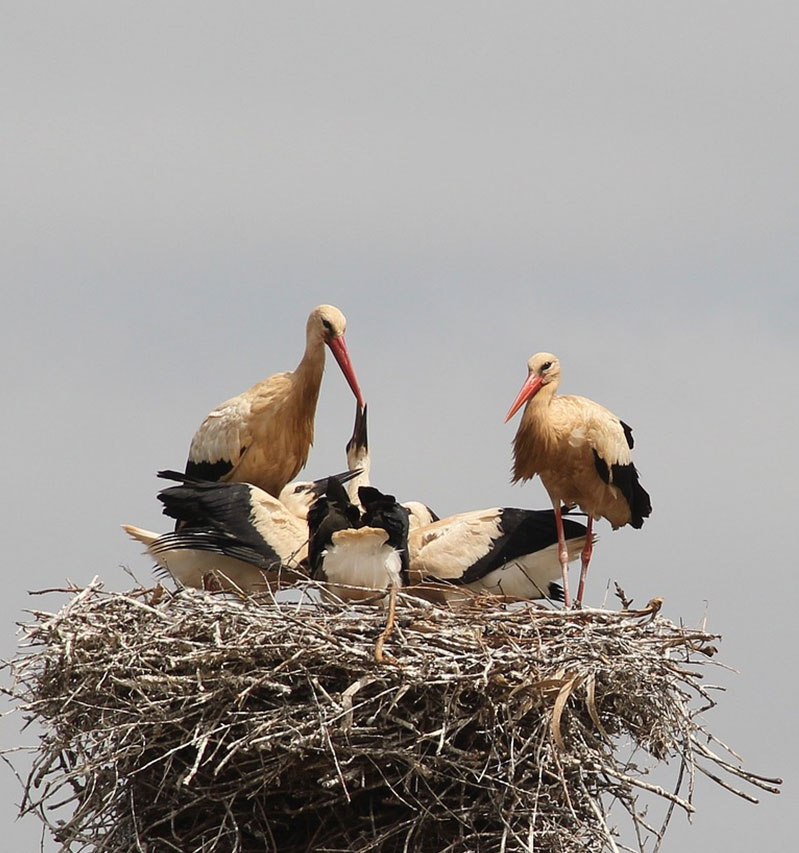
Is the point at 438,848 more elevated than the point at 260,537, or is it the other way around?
the point at 260,537

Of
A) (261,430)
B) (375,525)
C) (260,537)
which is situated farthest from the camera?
(261,430)

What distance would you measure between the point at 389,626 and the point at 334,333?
3058 mm

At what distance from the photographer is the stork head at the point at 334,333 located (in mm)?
9734

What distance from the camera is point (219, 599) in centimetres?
732

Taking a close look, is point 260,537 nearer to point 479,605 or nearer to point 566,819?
point 479,605

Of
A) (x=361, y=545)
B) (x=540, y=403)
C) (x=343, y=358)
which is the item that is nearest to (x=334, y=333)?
(x=343, y=358)

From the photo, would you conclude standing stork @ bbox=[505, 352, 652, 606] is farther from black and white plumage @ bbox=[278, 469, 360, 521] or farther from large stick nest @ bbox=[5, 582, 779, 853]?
large stick nest @ bbox=[5, 582, 779, 853]

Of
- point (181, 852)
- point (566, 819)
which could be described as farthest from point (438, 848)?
point (181, 852)

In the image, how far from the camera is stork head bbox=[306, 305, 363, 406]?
9734mm

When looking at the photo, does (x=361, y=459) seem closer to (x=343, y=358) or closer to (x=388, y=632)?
(x=343, y=358)

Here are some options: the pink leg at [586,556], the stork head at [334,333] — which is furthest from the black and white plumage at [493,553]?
the stork head at [334,333]

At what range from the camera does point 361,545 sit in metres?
8.15

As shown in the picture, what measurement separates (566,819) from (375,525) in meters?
1.59

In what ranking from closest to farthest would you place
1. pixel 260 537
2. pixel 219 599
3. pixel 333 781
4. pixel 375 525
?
pixel 333 781 → pixel 219 599 → pixel 375 525 → pixel 260 537
